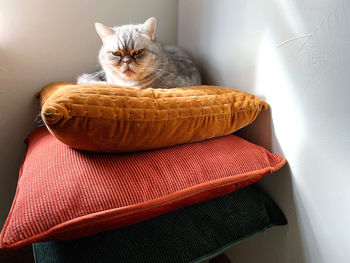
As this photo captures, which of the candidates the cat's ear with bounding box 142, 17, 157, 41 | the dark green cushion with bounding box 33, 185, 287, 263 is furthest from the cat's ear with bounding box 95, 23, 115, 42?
the dark green cushion with bounding box 33, 185, 287, 263

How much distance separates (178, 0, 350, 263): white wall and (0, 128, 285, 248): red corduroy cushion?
104 millimetres

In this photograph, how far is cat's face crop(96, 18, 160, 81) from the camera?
0.82 meters

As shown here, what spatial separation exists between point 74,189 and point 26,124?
0.71m

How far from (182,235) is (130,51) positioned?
65 cm

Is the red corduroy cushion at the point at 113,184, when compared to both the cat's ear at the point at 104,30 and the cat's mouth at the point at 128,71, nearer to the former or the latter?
the cat's mouth at the point at 128,71

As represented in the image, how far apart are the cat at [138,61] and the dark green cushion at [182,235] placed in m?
0.48

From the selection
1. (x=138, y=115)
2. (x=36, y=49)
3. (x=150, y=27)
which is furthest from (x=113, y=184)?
(x=36, y=49)

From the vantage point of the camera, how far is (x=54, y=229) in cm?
39

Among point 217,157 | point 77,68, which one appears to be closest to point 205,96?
point 217,157

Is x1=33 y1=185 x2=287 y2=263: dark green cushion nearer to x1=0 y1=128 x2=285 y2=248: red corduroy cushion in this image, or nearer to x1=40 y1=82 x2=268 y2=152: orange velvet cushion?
x1=0 y1=128 x2=285 y2=248: red corduroy cushion

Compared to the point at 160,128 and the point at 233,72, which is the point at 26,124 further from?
the point at 233,72

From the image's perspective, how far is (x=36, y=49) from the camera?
0.90 metres

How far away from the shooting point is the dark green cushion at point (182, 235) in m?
0.51

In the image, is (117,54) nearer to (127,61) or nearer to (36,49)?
(127,61)
